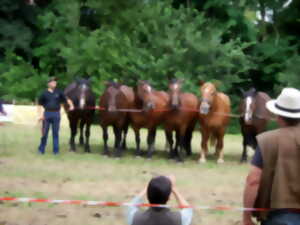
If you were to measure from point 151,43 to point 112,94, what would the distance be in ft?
65.2

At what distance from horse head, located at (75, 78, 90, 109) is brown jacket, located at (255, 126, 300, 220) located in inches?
474

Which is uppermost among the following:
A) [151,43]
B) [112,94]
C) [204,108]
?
[151,43]

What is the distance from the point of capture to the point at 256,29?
3656cm

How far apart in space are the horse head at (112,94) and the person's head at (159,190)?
441 inches

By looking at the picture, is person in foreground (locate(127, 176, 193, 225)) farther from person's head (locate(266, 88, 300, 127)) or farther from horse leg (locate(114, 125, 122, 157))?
horse leg (locate(114, 125, 122, 157))

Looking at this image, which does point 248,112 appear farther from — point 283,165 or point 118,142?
point 283,165

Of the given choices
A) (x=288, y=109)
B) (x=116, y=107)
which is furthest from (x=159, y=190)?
(x=116, y=107)

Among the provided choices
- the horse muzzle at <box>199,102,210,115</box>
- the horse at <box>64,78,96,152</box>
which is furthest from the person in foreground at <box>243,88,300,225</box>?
the horse at <box>64,78,96,152</box>

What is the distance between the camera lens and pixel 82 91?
16297mm

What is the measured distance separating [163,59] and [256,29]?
7.20m

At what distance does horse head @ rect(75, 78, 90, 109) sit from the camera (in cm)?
1614

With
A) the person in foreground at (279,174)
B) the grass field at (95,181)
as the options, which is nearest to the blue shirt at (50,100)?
the grass field at (95,181)

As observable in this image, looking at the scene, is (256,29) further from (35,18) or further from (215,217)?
(215,217)

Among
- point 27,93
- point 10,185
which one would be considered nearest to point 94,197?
point 10,185
